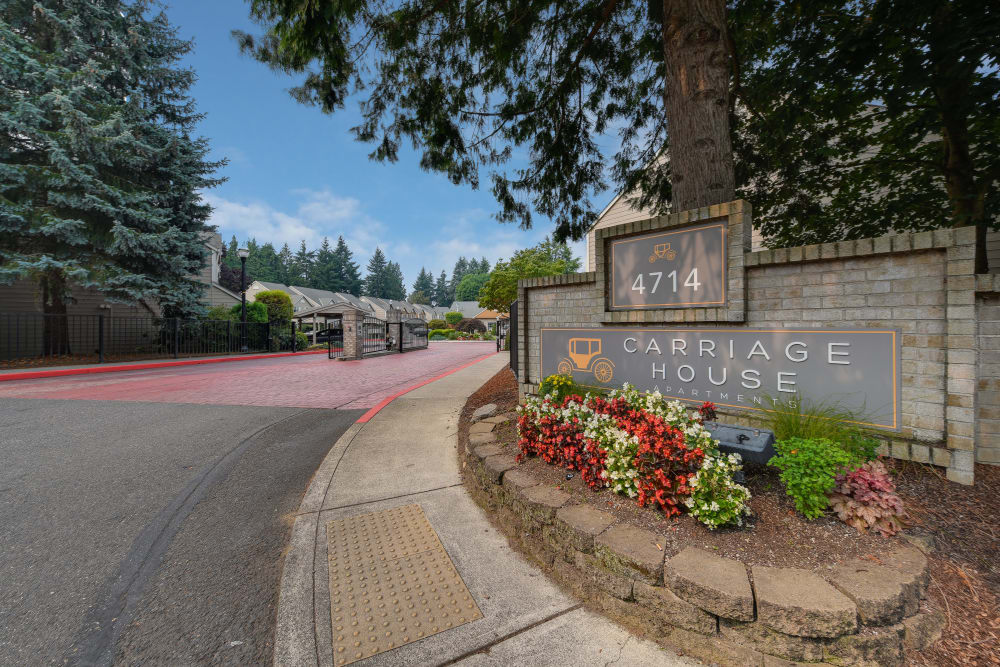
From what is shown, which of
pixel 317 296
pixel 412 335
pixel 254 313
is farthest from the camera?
pixel 317 296

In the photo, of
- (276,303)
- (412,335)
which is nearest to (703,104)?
(412,335)

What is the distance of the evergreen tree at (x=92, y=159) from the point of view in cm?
1235

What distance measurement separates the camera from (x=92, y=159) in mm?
13117

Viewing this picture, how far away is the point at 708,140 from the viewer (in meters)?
3.89

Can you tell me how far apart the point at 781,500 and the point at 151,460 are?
19.3 ft

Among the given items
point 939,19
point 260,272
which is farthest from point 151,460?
point 260,272

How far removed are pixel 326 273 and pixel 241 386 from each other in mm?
67059

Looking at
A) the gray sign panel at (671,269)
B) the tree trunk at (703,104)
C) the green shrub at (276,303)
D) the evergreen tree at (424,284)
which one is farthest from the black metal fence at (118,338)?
the evergreen tree at (424,284)

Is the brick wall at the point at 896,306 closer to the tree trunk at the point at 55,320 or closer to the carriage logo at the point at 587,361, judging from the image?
the carriage logo at the point at 587,361

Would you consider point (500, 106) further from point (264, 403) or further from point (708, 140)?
point (264, 403)

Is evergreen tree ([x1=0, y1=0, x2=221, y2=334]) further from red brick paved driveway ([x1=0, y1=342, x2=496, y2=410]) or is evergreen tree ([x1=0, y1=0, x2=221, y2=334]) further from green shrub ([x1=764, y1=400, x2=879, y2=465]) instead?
green shrub ([x1=764, y1=400, x2=879, y2=465])

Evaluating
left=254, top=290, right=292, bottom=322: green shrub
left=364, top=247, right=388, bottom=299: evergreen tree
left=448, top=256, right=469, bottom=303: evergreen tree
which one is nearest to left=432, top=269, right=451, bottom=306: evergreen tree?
left=448, top=256, right=469, bottom=303: evergreen tree

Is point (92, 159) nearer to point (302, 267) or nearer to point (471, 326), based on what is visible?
point (471, 326)

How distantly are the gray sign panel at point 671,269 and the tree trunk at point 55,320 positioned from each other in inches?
759
